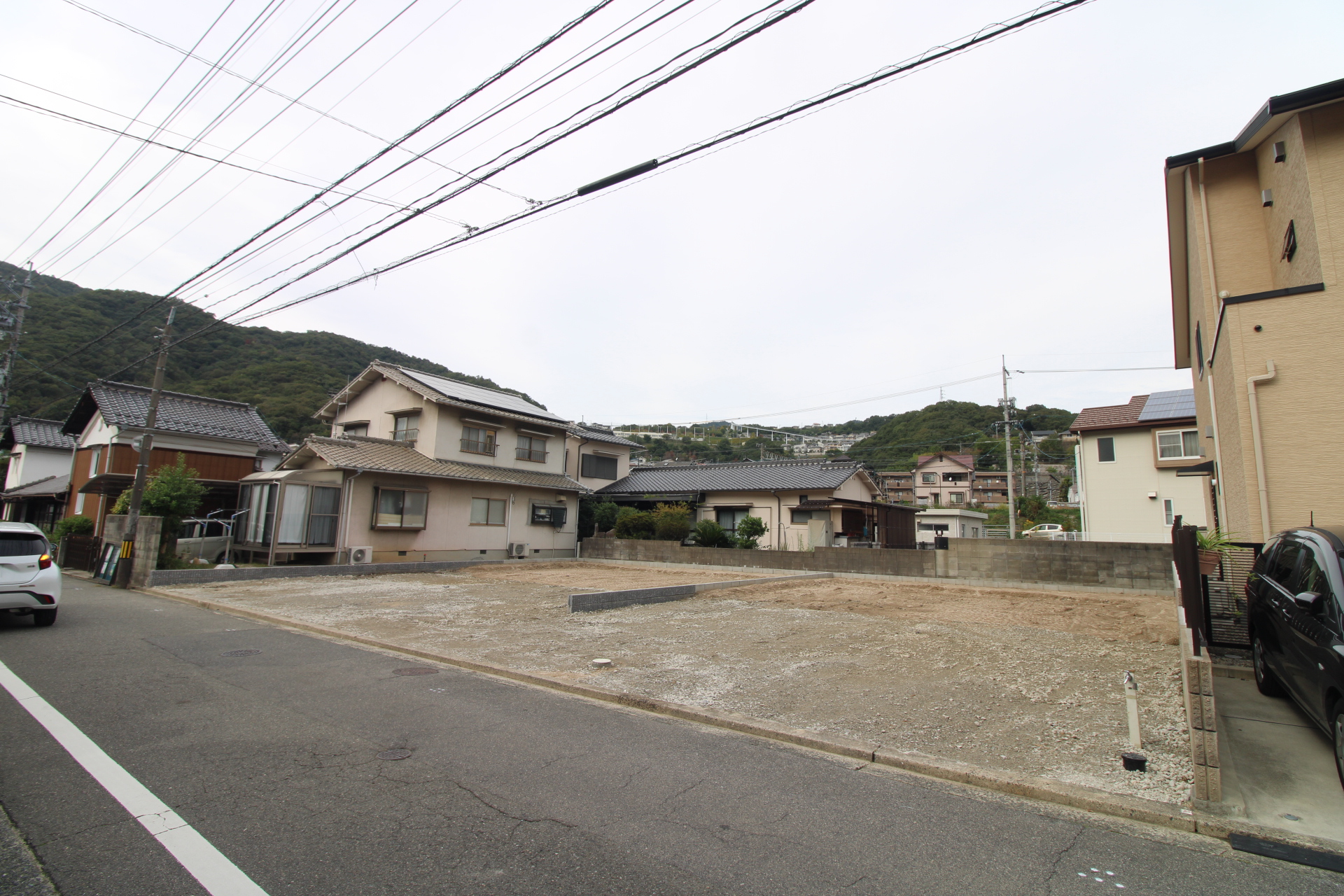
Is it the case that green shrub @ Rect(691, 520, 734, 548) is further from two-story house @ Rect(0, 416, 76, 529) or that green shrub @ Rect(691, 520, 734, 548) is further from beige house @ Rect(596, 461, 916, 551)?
two-story house @ Rect(0, 416, 76, 529)

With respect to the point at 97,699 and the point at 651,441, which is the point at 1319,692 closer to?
the point at 97,699

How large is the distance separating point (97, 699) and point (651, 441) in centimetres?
6027

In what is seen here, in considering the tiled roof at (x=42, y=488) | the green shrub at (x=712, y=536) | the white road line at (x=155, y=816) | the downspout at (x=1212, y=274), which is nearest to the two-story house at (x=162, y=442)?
the tiled roof at (x=42, y=488)

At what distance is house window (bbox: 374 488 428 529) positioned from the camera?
19078 mm

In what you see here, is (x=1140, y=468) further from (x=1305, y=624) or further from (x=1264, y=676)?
(x=1305, y=624)

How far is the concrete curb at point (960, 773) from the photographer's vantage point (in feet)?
10.6

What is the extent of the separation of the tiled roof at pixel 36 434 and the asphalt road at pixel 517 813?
32.8 metres

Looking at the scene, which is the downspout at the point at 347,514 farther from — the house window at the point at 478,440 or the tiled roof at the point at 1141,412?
the tiled roof at the point at 1141,412

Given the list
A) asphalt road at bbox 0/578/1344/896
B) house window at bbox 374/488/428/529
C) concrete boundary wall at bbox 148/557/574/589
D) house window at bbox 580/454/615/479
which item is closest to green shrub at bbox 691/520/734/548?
concrete boundary wall at bbox 148/557/574/589

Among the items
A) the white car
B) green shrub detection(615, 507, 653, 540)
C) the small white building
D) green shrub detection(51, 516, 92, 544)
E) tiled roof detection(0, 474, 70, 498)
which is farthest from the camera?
the small white building

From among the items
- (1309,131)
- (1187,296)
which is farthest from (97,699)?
(1187,296)

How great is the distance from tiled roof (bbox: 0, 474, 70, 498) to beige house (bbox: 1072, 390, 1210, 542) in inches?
1611

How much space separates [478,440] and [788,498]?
12.4 metres

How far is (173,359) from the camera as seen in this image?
89.0 feet
